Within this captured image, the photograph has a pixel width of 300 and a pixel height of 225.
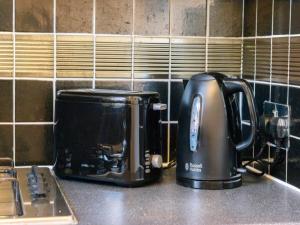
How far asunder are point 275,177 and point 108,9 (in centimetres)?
63

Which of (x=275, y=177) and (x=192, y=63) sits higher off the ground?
(x=192, y=63)

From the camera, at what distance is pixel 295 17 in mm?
1415

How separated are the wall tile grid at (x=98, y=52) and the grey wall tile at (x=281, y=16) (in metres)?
0.21

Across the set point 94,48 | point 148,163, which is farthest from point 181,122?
point 94,48

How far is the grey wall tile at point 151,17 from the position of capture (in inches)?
65.7

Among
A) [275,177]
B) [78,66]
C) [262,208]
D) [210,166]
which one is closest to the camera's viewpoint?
[262,208]

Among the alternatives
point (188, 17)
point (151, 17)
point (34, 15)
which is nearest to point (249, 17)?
point (188, 17)

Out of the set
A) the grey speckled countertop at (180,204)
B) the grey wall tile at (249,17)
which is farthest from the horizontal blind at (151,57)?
the grey speckled countertop at (180,204)

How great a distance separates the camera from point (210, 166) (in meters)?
1.41

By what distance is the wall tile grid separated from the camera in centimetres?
162

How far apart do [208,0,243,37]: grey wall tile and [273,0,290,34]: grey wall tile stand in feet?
0.67

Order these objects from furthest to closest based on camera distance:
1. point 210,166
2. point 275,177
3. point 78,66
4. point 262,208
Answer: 1. point 78,66
2. point 275,177
3. point 210,166
4. point 262,208

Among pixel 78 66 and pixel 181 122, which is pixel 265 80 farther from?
pixel 78 66

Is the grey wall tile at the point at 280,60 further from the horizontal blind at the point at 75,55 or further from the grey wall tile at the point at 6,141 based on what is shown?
the grey wall tile at the point at 6,141
